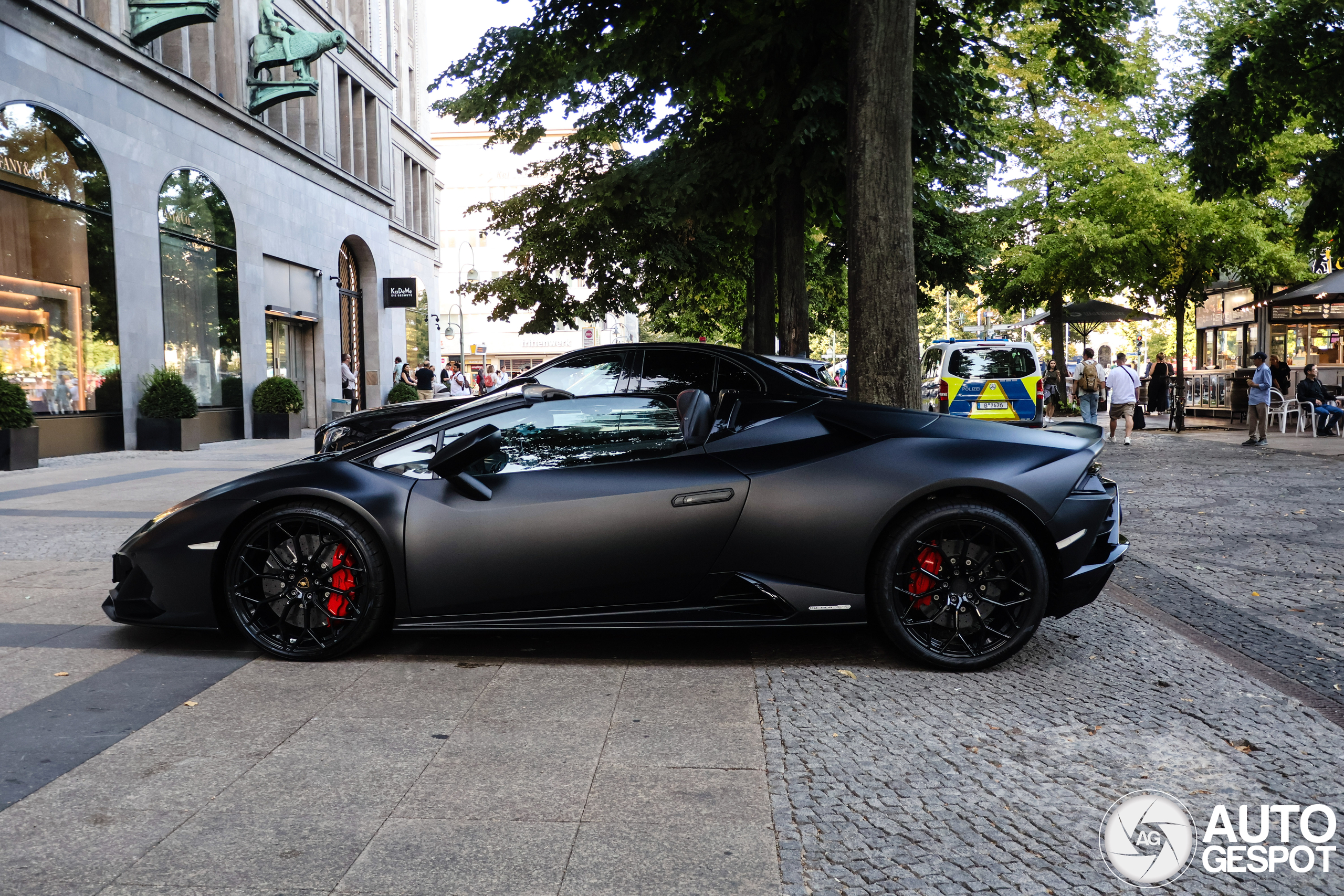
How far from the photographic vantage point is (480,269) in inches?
3524

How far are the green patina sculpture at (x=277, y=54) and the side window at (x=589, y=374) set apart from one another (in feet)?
54.8

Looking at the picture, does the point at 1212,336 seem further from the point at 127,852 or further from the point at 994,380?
the point at 127,852

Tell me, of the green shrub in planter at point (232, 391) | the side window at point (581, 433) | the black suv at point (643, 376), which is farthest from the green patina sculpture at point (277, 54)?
the side window at point (581, 433)

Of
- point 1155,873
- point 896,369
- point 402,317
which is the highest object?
point 402,317

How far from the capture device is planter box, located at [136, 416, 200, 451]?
17.8 meters

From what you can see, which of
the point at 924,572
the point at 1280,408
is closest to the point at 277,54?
the point at 1280,408

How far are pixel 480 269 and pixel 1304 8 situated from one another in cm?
7807

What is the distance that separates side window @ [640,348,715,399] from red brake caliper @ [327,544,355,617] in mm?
4918

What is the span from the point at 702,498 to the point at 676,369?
5.12m

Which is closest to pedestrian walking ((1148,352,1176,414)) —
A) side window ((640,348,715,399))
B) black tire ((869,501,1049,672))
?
side window ((640,348,715,399))

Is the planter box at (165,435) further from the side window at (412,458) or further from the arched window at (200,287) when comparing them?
the side window at (412,458)

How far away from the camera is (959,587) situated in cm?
445

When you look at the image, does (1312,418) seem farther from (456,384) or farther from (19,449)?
(456,384)

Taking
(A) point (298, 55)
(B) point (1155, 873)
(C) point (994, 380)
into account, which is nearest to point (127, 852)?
(B) point (1155, 873)
